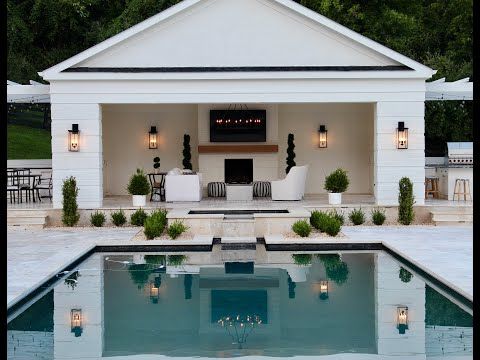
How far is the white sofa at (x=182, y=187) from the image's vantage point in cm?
1928

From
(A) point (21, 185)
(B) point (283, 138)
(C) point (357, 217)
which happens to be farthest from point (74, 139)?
(B) point (283, 138)

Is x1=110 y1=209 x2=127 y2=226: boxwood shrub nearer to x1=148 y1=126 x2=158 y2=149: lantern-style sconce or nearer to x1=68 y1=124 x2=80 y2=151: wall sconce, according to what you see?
x1=68 y1=124 x2=80 y2=151: wall sconce

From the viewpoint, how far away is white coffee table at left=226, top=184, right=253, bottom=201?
19.7m

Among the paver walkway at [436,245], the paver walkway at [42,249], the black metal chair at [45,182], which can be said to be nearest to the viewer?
the paver walkway at [42,249]

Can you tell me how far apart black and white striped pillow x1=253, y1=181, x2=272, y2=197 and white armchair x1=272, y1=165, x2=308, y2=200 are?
1.52m

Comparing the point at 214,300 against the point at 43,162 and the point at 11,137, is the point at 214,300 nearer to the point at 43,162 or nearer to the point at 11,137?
the point at 43,162

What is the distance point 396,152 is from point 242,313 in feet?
29.9

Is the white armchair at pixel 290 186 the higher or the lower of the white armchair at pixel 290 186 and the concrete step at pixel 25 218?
the higher

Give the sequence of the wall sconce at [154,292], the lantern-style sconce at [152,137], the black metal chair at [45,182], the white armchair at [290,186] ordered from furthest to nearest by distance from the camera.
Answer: the lantern-style sconce at [152,137], the black metal chair at [45,182], the white armchair at [290,186], the wall sconce at [154,292]

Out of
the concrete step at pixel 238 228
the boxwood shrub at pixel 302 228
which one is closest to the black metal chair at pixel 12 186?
the concrete step at pixel 238 228

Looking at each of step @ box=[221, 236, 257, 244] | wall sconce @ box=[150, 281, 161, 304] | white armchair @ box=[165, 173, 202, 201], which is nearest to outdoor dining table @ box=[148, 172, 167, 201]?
white armchair @ box=[165, 173, 202, 201]

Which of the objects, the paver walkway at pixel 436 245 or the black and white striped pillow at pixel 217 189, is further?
the black and white striped pillow at pixel 217 189

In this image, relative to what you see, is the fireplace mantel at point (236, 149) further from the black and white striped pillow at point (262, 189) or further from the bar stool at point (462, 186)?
the bar stool at point (462, 186)

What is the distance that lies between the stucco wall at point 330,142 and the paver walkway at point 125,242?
5.25m
